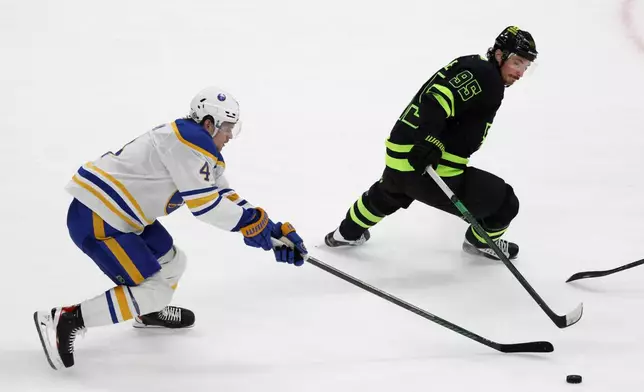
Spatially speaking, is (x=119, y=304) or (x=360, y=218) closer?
(x=119, y=304)

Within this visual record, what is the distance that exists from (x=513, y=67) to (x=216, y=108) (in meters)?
1.30

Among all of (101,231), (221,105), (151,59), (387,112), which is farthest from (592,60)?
(101,231)

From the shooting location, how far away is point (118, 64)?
5383 millimetres

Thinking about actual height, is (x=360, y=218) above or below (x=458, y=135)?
below

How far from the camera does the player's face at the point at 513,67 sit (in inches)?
128

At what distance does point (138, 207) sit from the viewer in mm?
2699

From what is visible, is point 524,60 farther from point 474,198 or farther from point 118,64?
point 118,64

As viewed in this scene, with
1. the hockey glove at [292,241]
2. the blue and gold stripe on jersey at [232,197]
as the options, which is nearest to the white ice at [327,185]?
the hockey glove at [292,241]

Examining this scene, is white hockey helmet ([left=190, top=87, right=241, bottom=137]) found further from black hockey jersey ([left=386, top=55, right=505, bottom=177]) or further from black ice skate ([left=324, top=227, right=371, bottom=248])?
black ice skate ([left=324, top=227, right=371, bottom=248])

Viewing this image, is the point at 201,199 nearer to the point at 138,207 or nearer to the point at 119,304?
the point at 138,207

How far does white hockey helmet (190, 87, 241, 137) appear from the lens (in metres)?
2.67

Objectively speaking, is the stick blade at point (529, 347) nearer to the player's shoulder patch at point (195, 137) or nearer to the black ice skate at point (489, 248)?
the black ice skate at point (489, 248)

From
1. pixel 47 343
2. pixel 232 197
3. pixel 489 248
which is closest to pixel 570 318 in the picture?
pixel 489 248

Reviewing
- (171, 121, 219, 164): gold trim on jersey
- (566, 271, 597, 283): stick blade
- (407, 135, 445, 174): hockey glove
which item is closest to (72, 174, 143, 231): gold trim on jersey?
(171, 121, 219, 164): gold trim on jersey
